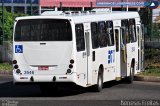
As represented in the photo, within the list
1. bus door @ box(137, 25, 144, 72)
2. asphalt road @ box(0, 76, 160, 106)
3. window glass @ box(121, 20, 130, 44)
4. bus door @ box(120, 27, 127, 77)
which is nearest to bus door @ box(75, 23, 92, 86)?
asphalt road @ box(0, 76, 160, 106)

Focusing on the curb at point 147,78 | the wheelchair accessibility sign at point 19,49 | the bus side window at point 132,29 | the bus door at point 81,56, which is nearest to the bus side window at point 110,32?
the bus side window at point 132,29

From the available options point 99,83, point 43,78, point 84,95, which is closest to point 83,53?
point 84,95

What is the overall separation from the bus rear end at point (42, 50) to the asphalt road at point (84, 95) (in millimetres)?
668

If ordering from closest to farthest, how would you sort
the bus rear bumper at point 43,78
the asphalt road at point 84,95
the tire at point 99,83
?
the asphalt road at point 84,95 → the bus rear bumper at point 43,78 → the tire at point 99,83

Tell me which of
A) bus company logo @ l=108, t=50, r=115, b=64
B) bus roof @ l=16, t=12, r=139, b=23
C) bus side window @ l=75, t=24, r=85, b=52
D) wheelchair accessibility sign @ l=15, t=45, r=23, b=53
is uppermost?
bus roof @ l=16, t=12, r=139, b=23

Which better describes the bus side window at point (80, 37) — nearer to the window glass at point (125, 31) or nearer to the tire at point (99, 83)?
the tire at point (99, 83)

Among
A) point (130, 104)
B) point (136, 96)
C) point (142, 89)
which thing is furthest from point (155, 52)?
point (130, 104)

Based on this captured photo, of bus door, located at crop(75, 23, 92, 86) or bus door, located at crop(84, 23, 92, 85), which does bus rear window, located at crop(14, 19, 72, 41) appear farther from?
bus door, located at crop(84, 23, 92, 85)

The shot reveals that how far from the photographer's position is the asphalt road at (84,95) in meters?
18.2

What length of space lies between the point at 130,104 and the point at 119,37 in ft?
23.1

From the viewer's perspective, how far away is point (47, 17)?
66.7 feet

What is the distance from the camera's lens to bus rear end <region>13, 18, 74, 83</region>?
19984 mm

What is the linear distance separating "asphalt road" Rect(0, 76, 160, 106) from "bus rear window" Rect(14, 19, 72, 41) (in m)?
1.79

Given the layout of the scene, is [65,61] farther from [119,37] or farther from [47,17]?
[119,37]
